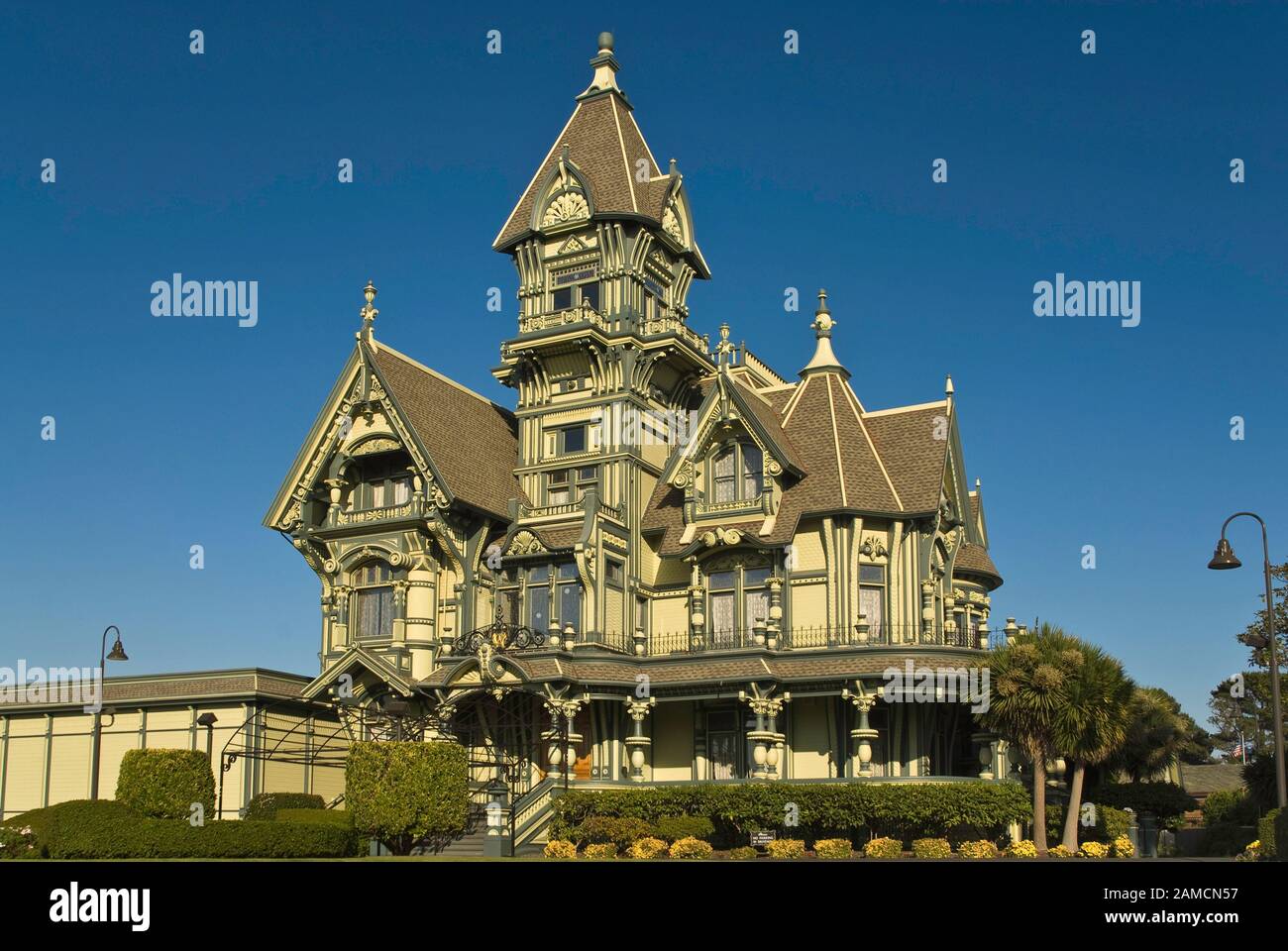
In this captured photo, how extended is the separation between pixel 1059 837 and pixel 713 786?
959 centimetres

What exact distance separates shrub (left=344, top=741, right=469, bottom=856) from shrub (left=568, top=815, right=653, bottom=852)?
3.51 meters

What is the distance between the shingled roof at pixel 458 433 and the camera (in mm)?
43281

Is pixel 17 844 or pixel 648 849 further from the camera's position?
pixel 648 849

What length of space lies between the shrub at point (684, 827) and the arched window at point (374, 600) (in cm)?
1279

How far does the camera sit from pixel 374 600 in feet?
146

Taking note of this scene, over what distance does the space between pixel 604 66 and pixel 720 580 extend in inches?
799

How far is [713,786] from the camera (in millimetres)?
35906

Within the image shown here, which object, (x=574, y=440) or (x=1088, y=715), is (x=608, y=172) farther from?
(x=1088, y=715)

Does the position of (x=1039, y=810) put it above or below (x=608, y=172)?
below

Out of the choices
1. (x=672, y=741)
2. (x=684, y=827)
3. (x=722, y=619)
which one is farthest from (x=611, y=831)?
(x=722, y=619)

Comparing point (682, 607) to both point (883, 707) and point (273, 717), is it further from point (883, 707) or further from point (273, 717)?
point (273, 717)

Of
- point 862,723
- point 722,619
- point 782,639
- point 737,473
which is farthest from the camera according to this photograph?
point 737,473
